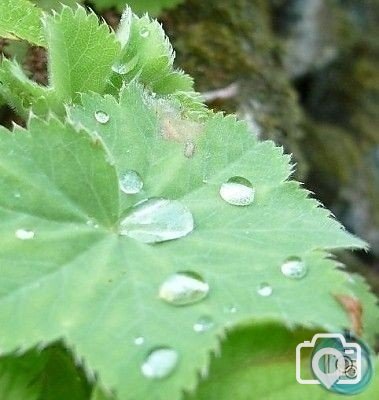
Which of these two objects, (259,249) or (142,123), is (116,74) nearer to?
(142,123)

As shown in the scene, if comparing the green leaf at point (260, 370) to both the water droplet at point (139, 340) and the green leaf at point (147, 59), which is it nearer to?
the water droplet at point (139, 340)


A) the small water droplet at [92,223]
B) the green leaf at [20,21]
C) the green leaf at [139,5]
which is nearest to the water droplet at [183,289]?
the small water droplet at [92,223]

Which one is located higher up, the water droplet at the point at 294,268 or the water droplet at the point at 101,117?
the water droplet at the point at 101,117

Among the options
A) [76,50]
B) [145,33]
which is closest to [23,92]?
[76,50]

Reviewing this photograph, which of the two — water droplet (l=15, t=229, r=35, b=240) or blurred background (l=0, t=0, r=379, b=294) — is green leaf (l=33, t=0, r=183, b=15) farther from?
water droplet (l=15, t=229, r=35, b=240)

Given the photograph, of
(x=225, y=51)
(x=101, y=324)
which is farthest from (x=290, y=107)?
(x=101, y=324)

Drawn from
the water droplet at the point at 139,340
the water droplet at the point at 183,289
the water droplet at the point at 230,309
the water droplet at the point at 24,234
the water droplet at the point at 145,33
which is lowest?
the water droplet at the point at 139,340

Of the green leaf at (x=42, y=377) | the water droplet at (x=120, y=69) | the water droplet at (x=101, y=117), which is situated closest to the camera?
the green leaf at (x=42, y=377)
